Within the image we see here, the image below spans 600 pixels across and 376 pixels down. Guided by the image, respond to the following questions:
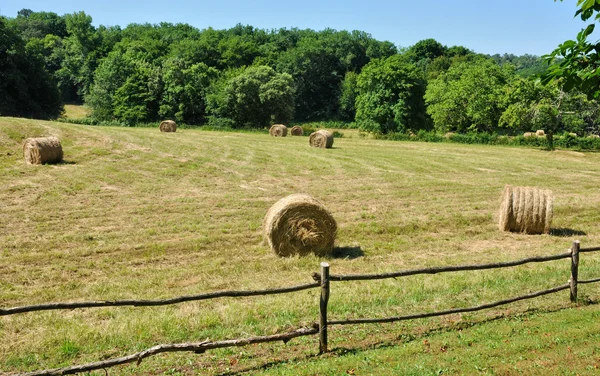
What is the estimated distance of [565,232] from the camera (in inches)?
687

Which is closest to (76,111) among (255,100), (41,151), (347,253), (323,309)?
(255,100)

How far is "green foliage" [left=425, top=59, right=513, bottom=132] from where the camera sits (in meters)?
59.7

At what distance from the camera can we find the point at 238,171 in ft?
93.0

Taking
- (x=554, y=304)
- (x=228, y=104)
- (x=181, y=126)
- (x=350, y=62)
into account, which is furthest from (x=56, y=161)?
(x=350, y=62)

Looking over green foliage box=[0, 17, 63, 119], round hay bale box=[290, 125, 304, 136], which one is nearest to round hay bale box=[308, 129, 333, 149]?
round hay bale box=[290, 125, 304, 136]

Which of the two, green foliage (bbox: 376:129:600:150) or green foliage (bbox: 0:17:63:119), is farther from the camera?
green foliage (bbox: 0:17:63:119)

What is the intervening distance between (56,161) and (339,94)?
8567 centimetres

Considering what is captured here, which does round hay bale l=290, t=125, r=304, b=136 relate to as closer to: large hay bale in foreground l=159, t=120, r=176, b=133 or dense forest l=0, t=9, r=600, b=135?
dense forest l=0, t=9, r=600, b=135

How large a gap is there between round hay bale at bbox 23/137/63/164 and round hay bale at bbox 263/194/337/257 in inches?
666

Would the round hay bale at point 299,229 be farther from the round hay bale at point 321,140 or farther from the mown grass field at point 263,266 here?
the round hay bale at point 321,140

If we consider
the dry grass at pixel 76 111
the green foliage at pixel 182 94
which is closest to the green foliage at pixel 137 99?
the green foliage at pixel 182 94

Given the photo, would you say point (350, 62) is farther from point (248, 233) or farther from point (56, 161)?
point (248, 233)

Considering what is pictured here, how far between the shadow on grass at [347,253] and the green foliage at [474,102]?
4744cm

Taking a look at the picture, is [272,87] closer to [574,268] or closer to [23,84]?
[23,84]
